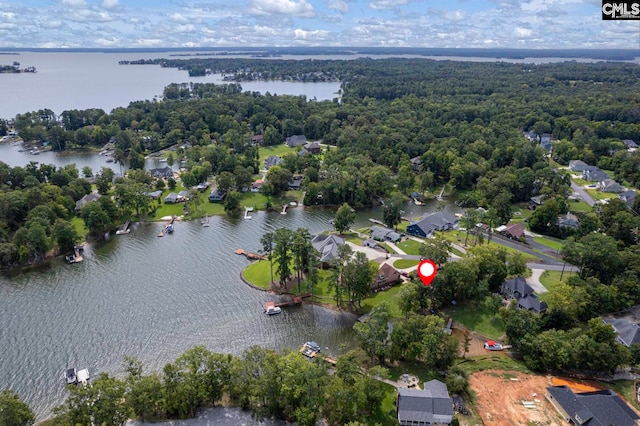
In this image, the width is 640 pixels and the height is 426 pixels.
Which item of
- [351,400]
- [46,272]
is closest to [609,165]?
[351,400]

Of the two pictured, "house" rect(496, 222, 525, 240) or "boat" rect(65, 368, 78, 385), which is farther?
"house" rect(496, 222, 525, 240)

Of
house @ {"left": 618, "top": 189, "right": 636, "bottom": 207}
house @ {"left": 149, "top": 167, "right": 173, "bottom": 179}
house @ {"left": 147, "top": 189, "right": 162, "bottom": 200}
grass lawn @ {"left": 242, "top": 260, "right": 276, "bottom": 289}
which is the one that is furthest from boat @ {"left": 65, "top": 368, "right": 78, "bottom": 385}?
house @ {"left": 618, "top": 189, "right": 636, "bottom": 207}

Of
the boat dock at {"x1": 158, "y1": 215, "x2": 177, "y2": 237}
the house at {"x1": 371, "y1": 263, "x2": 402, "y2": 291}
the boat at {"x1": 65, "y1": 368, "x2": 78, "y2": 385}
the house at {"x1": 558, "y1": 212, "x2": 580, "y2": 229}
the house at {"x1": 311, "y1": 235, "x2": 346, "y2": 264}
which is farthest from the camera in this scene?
the boat dock at {"x1": 158, "y1": 215, "x2": 177, "y2": 237}

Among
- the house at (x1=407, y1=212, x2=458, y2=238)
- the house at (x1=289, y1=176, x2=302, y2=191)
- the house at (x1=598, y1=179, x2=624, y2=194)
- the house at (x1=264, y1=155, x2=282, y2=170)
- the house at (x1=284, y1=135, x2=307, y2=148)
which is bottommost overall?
the house at (x1=407, y1=212, x2=458, y2=238)

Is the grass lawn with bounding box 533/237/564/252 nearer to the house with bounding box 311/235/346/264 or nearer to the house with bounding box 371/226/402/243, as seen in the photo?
the house with bounding box 371/226/402/243

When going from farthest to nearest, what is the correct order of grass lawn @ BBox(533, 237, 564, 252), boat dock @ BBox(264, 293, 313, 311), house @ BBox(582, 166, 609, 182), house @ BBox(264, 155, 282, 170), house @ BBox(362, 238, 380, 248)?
house @ BBox(264, 155, 282, 170) → house @ BBox(582, 166, 609, 182) → grass lawn @ BBox(533, 237, 564, 252) → house @ BBox(362, 238, 380, 248) → boat dock @ BBox(264, 293, 313, 311)

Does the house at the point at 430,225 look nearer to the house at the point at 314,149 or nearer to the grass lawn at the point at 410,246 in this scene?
the grass lawn at the point at 410,246

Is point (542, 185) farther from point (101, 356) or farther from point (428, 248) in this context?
point (101, 356)

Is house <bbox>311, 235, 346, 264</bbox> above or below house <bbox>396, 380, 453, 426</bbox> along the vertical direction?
above
